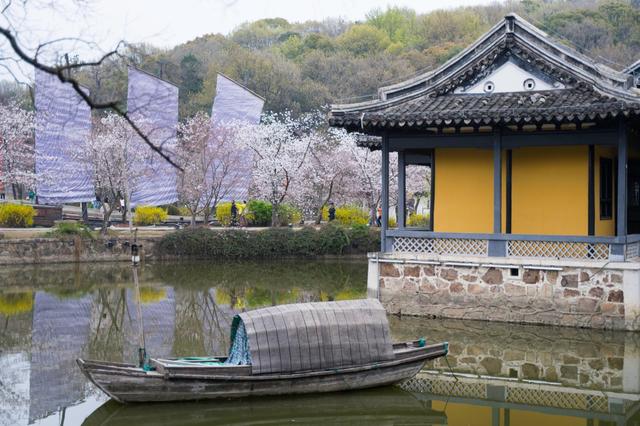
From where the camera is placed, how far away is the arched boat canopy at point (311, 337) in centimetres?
1145

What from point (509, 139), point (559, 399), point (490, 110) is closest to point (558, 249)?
point (509, 139)

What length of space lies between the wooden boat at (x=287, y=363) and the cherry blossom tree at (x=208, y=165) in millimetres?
24794

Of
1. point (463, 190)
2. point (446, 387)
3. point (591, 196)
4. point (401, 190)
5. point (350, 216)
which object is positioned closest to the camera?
point (446, 387)

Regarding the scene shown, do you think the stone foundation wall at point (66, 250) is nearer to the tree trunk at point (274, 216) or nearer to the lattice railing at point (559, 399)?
the tree trunk at point (274, 216)

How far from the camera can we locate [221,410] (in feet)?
36.7

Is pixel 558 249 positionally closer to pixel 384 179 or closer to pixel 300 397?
pixel 384 179

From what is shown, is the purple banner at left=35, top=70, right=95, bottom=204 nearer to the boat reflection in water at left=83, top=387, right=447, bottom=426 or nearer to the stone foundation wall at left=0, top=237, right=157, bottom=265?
the stone foundation wall at left=0, top=237, right=157, bottom=265

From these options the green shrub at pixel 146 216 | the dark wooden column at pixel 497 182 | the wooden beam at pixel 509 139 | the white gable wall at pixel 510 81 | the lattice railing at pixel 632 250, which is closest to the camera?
the lattice railing at pixel 632 250

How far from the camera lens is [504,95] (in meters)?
18.0

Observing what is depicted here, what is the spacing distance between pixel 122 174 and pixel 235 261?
24.7 feet

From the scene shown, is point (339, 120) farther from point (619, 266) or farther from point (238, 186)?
point (238, 186)

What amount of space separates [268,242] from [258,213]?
5.57m

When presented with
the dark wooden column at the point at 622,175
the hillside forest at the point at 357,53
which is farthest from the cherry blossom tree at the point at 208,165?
the dark wooden column at the point at 622,175

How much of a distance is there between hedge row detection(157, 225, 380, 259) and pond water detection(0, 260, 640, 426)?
334 inches
